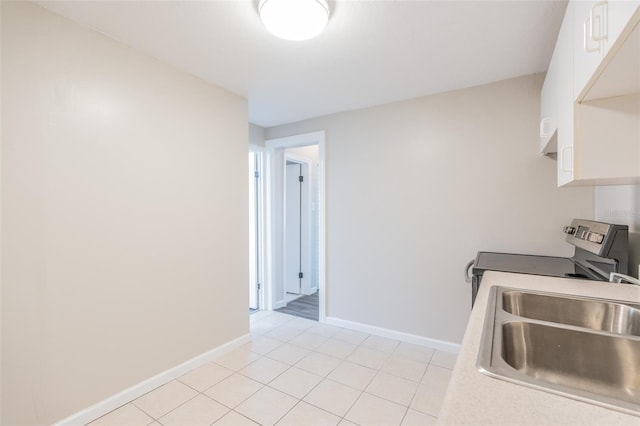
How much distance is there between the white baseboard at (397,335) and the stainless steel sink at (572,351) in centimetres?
148

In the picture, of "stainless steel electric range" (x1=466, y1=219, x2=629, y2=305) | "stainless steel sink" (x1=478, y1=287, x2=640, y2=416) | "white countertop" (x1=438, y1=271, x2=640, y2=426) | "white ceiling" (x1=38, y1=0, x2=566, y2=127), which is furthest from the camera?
"white ceiling" (x1=38, y1=0, x2=566, y2=127)

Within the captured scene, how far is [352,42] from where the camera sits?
183cm

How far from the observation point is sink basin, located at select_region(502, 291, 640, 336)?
1.14m

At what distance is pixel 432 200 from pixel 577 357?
1.81m

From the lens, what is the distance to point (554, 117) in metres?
1.59

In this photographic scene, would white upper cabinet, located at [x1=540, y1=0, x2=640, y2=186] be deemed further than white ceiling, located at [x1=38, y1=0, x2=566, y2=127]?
No

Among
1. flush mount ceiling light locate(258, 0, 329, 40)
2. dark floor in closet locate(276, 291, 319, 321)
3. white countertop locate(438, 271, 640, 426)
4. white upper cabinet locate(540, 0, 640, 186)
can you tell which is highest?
flush mount ceiling light locate(258, 0, 329, 40)

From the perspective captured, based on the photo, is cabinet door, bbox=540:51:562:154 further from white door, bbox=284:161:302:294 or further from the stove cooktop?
white door, bbox=284:161:302:294

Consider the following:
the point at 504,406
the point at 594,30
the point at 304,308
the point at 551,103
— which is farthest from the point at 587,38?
the point at 304,308

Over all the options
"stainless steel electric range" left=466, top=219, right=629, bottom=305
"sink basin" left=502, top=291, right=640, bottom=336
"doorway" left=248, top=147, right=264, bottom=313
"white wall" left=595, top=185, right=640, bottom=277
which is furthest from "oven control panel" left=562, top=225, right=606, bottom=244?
"doorway" left=248, top=147, right=264, bottom=313

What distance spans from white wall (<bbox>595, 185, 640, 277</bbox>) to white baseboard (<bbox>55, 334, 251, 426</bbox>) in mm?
2856

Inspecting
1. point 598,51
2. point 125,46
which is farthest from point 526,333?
point 125,46

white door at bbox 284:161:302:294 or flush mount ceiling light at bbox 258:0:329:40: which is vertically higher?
flush mount ceiling light at bbox 258:0:329:40

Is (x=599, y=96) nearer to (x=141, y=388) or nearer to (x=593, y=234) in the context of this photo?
(x=593, y=234)
